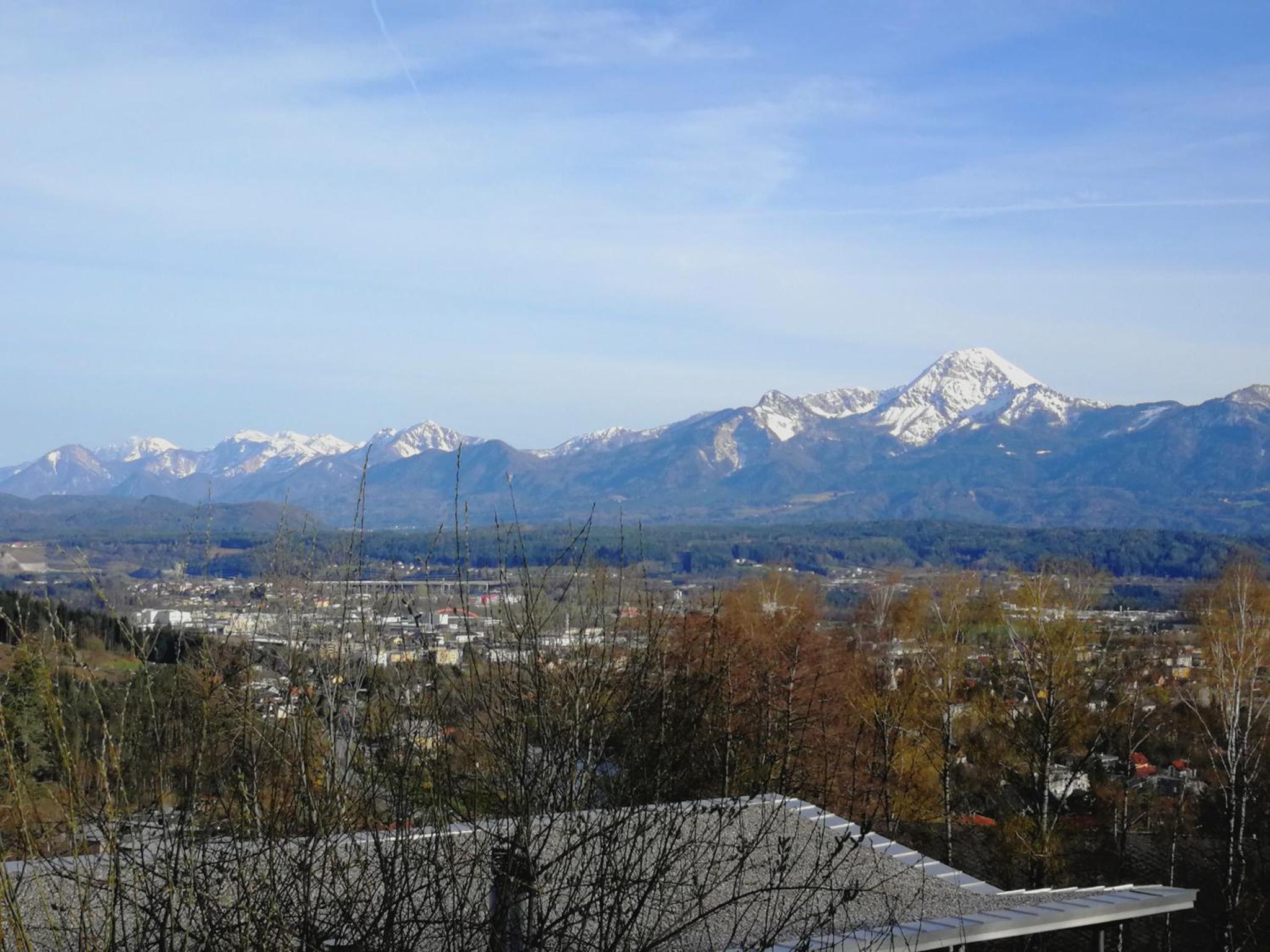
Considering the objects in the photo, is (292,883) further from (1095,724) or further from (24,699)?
(1095,724)

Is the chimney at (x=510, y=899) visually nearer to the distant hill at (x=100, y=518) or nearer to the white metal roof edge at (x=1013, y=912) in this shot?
the white metal roof edge at (x=1013, y=912)

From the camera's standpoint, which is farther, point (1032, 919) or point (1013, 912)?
point (1013, 912)

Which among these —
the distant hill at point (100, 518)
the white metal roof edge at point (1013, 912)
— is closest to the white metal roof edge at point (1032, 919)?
the white metal roof edge at point (1013, 912)

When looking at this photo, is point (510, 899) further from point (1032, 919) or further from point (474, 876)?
point (1032, 919)

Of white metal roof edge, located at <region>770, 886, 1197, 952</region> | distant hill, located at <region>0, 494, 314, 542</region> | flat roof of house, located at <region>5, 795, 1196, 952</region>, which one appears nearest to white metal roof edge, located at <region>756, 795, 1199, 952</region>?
white metal roof edge, located at <region>770, 886, 1197, 952</region>

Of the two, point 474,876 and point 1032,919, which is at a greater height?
point 474,876

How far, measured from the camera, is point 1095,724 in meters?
20.2

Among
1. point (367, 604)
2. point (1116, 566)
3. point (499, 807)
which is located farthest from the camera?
point (1116, 566)

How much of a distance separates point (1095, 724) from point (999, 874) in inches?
126

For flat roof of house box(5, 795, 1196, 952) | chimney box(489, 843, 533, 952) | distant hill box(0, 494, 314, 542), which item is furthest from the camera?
distant hill box(0, 494, 314, 542)

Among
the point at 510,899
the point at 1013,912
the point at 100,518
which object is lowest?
the point at 1013,912

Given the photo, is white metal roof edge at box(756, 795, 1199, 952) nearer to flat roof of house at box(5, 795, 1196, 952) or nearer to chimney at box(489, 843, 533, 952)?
flat roof of house at box(5, 795, 1196, 952)

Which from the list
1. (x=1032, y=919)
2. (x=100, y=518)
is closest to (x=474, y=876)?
(x=1032, y=919)

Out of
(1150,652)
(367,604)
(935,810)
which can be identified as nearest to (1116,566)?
(1150,652)
